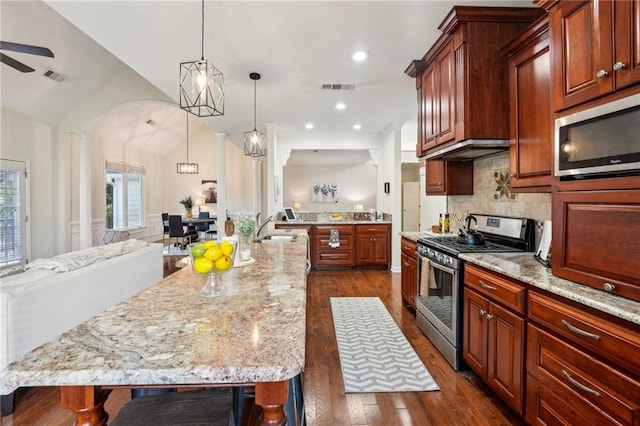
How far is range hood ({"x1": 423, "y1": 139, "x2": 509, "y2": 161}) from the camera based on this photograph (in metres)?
2.37

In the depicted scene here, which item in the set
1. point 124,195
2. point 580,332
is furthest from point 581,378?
point 124,195

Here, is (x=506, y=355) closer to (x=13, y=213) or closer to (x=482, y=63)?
(x=482, y=63)

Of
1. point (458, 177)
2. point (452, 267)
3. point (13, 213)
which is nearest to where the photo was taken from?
point (452, 267)

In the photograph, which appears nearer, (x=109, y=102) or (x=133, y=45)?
(x=133, y=45)

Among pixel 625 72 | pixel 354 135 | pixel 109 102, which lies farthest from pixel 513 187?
pixel 109 102

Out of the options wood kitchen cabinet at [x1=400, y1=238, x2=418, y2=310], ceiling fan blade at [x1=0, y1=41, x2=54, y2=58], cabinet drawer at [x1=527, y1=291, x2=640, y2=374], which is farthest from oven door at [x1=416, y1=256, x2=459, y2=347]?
ceiling fan blade at [x1=0, y1=41, x2=54, y2=58]

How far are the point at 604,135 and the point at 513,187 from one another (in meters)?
0.89

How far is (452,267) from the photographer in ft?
7.91

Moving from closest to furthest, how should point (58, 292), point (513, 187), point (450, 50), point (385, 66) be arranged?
point (58, 292), point (513, 187), point (450, 50), point (385, 66)

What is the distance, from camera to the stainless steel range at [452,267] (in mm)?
2377

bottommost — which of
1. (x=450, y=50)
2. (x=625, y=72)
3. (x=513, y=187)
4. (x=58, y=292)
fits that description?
(x=58, y=292)

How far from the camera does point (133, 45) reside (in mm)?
2818

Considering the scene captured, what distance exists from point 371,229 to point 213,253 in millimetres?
4873

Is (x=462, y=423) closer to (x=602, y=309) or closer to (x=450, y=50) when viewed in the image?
(x=602, y=309)
